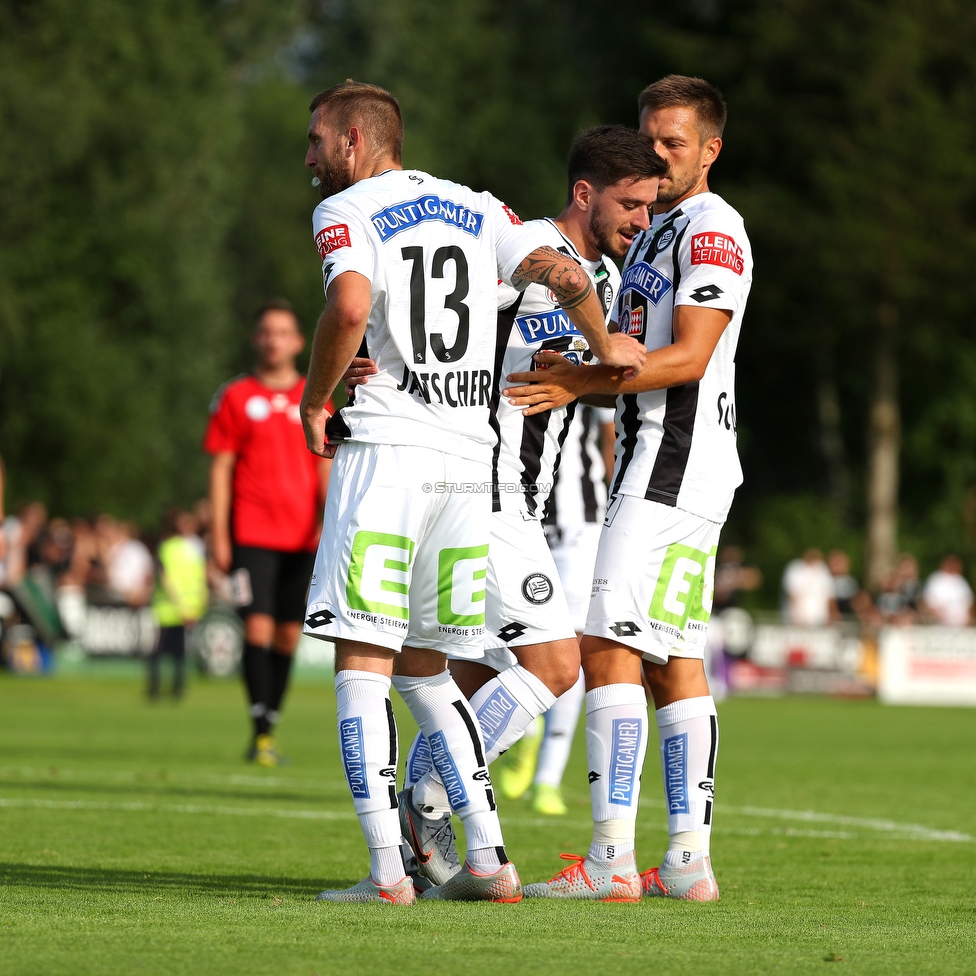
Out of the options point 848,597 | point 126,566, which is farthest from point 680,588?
point 848,597

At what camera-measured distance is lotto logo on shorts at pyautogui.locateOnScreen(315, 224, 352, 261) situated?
498 centimetres

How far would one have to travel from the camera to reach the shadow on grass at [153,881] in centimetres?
534

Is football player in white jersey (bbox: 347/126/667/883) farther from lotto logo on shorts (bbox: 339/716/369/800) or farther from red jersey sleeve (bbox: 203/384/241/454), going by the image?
red jersey sleeve (bbox: 203/384/241/454)

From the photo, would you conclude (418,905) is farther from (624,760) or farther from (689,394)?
(689,394)

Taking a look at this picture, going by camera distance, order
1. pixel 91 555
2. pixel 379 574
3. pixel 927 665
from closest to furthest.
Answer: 1. pixel 379 574
2. pixel 927 665
3. pixel 91 555

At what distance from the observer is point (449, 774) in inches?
203

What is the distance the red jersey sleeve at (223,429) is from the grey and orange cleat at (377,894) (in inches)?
230

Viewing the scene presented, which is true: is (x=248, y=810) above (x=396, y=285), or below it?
below

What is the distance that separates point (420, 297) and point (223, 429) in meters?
5.76

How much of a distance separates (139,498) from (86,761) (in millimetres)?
30858

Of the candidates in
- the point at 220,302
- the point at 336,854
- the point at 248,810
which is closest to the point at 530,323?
the point at 336,854

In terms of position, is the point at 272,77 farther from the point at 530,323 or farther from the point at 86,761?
the point at 530,323

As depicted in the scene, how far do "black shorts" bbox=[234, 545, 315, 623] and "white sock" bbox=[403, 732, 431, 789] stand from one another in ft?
15.3

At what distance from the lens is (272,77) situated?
5344 cm
